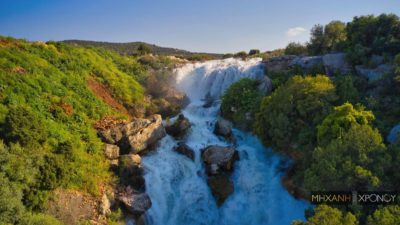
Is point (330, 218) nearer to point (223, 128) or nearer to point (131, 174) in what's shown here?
point (131, 174)

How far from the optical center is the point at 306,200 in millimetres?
21000

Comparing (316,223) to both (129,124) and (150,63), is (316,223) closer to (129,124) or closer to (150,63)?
(129,124)

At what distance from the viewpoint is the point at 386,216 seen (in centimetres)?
1337

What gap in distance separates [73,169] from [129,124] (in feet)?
19.1

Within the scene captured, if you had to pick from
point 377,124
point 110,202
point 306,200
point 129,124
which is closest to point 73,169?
point 110,202

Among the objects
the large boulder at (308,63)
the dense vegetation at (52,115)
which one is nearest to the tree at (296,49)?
the large boulder at (308,63)

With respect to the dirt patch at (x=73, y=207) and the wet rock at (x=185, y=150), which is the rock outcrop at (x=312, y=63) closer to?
the wet rock at (x=185, y=150)

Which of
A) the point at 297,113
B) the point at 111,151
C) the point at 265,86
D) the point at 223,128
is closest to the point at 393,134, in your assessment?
the point at 297,113

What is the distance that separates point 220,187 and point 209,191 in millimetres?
766

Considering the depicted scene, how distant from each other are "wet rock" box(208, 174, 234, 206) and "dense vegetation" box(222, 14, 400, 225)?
138 inches

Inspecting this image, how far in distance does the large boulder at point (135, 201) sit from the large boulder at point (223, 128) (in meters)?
8.51

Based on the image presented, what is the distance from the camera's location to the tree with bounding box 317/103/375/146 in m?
18.8

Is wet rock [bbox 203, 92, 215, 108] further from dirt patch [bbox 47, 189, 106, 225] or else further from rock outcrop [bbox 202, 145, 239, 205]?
dirt patch [bbox 47, 189, 106, 225]

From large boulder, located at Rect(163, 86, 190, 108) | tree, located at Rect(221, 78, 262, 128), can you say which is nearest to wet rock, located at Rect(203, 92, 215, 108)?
large boulder, located at Rect(163, 86, 190, 108)
